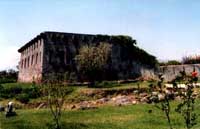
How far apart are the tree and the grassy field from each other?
67.5 ft

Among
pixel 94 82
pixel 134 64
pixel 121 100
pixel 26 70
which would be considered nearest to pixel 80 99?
pixel 121 100

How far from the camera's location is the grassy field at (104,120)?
71.2ft

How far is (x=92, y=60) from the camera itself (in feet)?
161

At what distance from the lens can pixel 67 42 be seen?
53.6 metres

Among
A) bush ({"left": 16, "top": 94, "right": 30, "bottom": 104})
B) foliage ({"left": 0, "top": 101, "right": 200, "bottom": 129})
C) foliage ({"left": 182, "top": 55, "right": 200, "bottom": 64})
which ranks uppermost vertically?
foliage ({"left": 182, "top": 55, "right": 200, "bottom": 64})

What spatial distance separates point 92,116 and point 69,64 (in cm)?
2828

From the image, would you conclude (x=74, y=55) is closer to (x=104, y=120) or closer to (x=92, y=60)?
(x=92, y=60)

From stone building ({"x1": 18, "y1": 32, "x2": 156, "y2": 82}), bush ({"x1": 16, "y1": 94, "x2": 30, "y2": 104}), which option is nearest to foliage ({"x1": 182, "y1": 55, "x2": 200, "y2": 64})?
stone building ({"x1": 18, "y1": 32, "x2": 156, "y2": 82})

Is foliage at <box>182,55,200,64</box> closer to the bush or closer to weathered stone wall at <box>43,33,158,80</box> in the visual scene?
weathered stone wall at <box>43,33,158,80</box>

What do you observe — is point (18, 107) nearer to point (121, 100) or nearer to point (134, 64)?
point (121, 100)

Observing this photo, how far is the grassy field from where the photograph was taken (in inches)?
854

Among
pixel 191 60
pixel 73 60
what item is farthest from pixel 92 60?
pixel 191 60

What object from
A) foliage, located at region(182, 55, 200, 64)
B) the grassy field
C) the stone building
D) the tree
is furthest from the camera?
the stone building

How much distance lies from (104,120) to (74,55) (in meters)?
30.5
